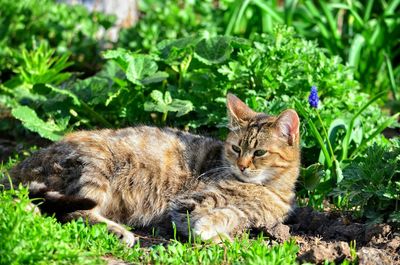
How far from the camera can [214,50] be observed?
6340 millimetres

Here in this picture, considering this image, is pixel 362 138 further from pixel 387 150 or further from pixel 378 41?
pixel 378 41

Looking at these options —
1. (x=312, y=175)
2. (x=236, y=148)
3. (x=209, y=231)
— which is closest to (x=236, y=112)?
(x=236, y=148)

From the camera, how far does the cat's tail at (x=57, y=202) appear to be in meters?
4.58

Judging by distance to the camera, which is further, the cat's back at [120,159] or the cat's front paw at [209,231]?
the cat's back at [120,159]

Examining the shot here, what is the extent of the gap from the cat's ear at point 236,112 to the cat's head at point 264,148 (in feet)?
0.21

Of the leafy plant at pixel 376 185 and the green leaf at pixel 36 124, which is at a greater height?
the leafy plant at pixel 376 185

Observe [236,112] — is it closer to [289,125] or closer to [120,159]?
[289,125]

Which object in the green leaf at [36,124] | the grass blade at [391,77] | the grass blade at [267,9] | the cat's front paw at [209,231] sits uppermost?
the grass blade at [267,9]

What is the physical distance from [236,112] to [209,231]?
1.07 meters

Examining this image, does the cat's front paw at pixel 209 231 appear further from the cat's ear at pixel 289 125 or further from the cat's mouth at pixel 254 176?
the cat's ear at pixel 289 125

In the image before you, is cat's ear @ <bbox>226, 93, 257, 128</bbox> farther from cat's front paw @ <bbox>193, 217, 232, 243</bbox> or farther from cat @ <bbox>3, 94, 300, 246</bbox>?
cat's front paw @ <bbox>193, 217, 232, 243</bbox>

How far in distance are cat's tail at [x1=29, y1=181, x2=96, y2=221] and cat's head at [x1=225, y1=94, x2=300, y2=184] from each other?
1102 mm

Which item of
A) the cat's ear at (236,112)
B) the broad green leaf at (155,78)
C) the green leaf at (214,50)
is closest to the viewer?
the cat's ear at (236,112)

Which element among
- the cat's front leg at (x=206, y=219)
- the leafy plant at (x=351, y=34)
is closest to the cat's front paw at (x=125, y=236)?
the cat's front leg at (x=206, y=219)
